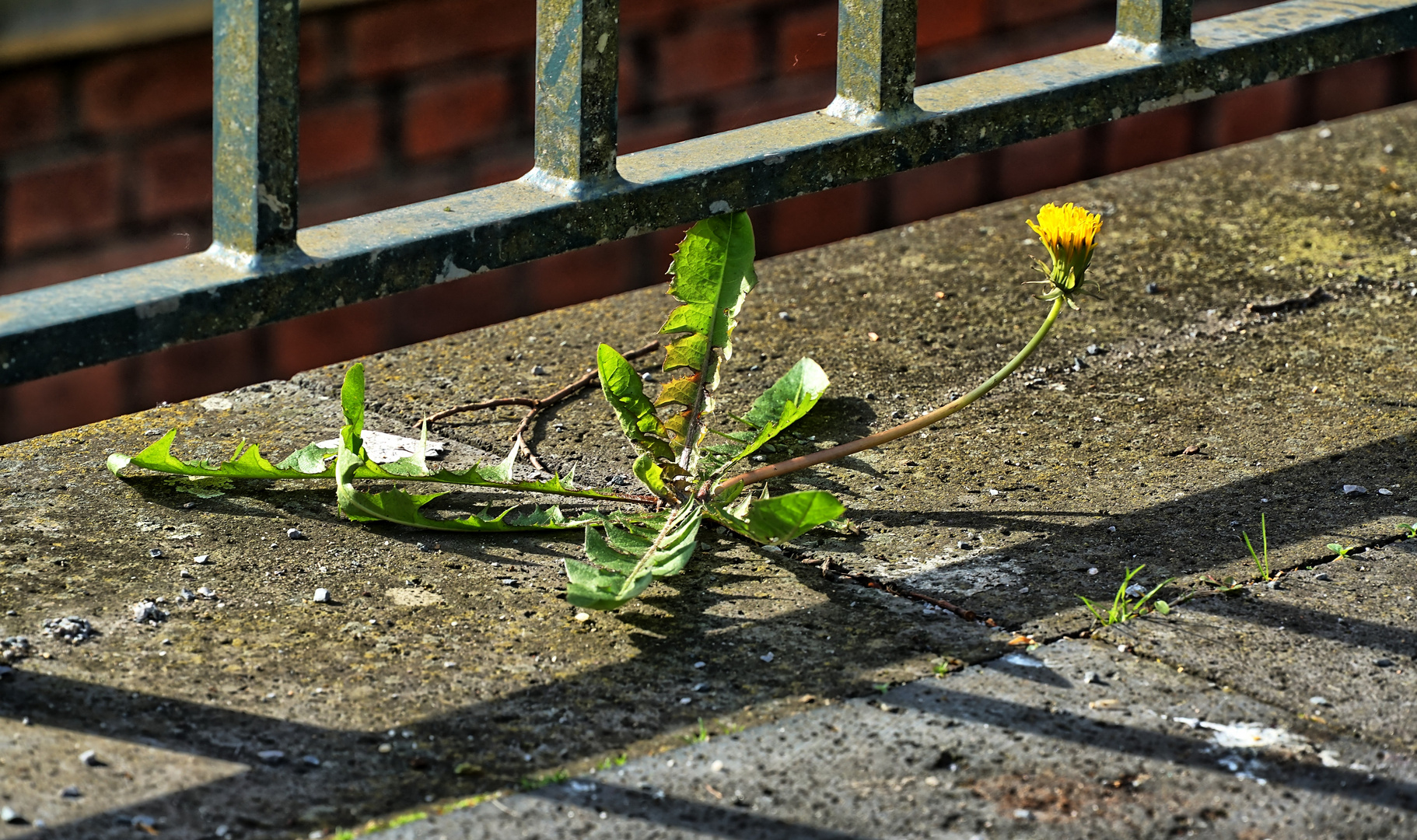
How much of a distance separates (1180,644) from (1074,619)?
77mm

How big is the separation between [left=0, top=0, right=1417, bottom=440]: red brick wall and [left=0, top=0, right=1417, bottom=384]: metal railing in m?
1.30

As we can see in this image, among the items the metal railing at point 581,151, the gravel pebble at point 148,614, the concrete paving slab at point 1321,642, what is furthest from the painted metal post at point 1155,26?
the gravel pebble at point 148,614

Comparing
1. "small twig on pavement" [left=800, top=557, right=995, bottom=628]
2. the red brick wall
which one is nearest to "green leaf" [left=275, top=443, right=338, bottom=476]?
"small twig on pavement" [left=800, top=557, right=995, bottom=628]

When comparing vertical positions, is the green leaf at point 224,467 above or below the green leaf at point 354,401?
below

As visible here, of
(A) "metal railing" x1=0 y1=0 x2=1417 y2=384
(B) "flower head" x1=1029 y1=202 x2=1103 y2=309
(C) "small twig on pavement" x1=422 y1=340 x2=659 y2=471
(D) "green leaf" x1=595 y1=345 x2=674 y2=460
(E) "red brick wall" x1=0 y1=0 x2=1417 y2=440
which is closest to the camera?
(A) "metal railing" x1=0 y1=0 x2=1417 y2=384

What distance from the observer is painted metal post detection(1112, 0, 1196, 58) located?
1515 mm

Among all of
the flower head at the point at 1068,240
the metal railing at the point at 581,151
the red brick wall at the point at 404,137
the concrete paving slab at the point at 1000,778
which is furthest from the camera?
the red brick wall at the point at 404,137

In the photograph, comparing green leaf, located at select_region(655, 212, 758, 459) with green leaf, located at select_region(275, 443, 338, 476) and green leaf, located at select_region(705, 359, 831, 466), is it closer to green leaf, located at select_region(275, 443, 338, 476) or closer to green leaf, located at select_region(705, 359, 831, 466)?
green leaf, located at select_region(705, 359, 831, 466)

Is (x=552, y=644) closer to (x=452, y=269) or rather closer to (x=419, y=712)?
(x=419, y=712)

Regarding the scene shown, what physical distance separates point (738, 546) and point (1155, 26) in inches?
24.8

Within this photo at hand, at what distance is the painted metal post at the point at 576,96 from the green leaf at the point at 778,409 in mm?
266

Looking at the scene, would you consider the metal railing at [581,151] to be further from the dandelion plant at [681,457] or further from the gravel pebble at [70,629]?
the gravel pebble at [70,629]

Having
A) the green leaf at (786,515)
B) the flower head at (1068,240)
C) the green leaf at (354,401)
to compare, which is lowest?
the green leaf at (786,515)

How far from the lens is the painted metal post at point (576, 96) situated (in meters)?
1.23
